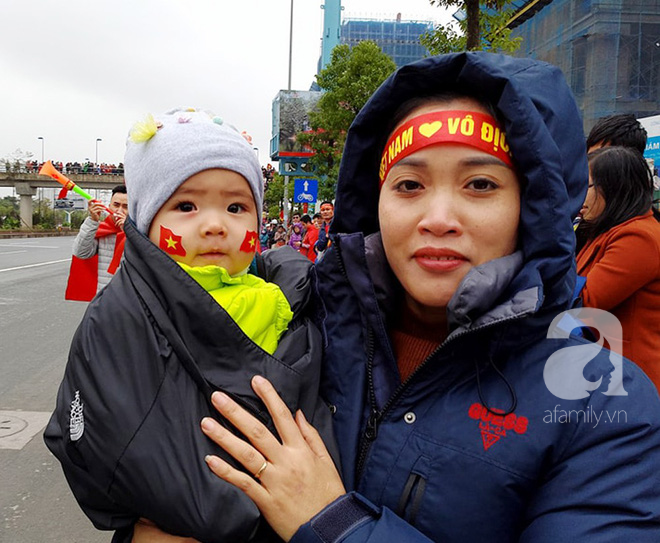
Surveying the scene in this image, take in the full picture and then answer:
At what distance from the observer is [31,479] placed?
3.59m

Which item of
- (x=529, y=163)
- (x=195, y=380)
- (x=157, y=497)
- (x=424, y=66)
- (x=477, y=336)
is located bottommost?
(x=157, y=497)

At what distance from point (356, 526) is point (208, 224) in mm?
862

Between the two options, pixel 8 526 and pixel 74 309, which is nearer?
pixel 8 526

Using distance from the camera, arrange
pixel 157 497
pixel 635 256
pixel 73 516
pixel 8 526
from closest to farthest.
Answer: pixel 157 497 → pixel 635 256 → pixel 8 526 → pixel 73 516

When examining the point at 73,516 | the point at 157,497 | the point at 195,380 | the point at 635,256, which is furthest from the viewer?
the point at 73,516

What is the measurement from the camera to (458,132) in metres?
1.23

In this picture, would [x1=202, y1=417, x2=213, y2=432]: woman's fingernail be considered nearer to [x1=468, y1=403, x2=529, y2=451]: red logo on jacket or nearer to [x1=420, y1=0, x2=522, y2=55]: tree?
[x1=468, y1=403, x2=529, y2=451]: red logo on jacket

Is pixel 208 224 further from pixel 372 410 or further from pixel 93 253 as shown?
pixel 93 253

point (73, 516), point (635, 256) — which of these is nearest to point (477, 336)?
point (635, 256)

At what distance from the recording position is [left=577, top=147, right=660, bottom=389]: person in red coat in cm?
214

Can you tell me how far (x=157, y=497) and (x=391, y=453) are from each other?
0.50 m

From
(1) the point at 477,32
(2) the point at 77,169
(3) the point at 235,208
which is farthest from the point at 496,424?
(2) the point at 77,169

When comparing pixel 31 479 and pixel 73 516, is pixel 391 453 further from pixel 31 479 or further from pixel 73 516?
pixel 31 479

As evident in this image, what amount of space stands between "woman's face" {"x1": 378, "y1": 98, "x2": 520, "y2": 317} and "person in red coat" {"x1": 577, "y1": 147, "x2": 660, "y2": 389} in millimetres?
1122
